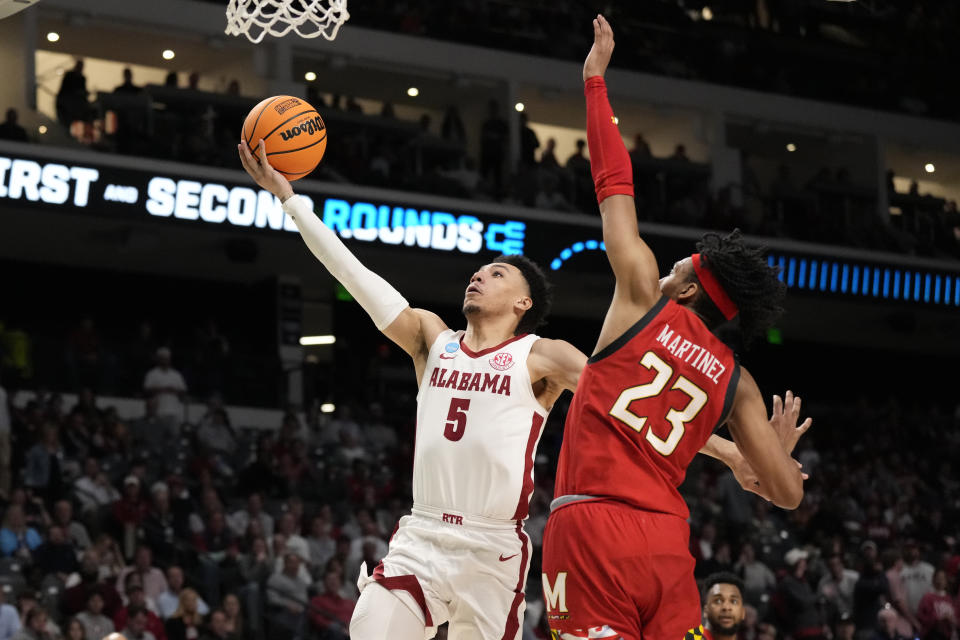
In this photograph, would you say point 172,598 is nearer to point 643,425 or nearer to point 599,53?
point 643,425

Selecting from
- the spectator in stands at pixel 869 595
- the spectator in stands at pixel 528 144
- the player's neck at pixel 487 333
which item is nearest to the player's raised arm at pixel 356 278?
the player's neck at pixel 487 333

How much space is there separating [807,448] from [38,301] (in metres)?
11.8

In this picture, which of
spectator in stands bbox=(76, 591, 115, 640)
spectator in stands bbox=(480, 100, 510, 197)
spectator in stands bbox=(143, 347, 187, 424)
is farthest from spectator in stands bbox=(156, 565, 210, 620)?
spectator in stands bbox=(480, 100, 510, 197)

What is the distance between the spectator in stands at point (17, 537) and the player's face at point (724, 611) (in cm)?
741

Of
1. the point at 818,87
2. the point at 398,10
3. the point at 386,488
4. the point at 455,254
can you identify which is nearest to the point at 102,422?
the point at 386,488

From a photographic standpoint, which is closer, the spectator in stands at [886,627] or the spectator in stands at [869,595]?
the spectator in stands at [886,627]

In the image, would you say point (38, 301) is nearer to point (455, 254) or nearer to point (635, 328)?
point (455, 254)

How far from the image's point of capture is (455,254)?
20.6 metres

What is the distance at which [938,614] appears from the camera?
50.8 feet

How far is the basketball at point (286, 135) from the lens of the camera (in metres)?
6.08

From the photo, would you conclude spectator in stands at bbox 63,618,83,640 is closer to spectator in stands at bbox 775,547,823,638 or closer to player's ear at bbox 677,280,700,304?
spectator in stands at bbox 775,547,823,638

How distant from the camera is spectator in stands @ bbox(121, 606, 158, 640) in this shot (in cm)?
1155

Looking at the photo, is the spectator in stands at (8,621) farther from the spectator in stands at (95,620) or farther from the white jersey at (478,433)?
the white jersey at (478,433)

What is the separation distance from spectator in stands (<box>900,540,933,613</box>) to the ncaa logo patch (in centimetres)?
1172
